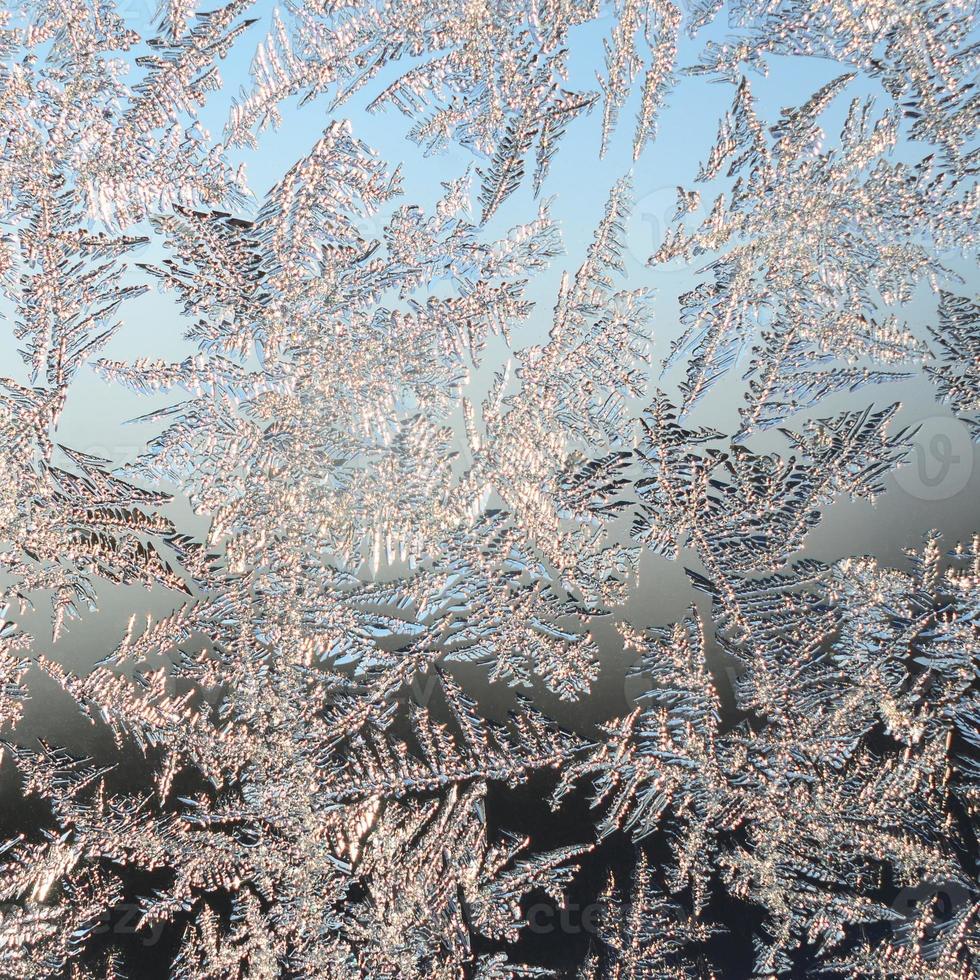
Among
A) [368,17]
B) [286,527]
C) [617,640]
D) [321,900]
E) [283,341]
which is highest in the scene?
[368,17]

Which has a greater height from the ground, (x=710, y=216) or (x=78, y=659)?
(x=710, y=216)

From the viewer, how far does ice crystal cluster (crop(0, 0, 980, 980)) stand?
432mm

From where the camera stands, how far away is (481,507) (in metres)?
0.46

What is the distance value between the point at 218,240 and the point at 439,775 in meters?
0.34

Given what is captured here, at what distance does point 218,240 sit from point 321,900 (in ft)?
1.32

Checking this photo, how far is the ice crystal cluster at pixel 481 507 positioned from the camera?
0.43 m

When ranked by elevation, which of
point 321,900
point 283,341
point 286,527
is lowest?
point 321,900

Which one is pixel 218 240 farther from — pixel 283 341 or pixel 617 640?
pixel 617 640

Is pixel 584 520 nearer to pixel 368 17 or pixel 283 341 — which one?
pixel 283 341

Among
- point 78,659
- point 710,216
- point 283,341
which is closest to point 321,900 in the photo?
point 78,659

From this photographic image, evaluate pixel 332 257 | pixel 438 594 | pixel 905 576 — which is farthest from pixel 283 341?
pixel 905 576

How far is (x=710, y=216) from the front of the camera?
0.44 m

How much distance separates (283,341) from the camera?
1.48 ft

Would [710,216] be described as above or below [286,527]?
above
